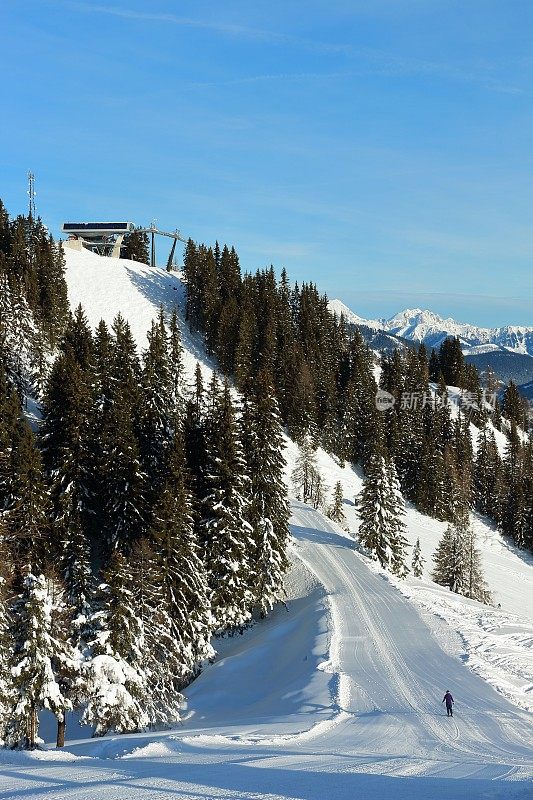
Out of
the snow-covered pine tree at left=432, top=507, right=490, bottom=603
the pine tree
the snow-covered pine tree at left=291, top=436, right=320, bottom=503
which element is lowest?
the snow-covered pine tree at left=432, top=507, right=490, bottom=603

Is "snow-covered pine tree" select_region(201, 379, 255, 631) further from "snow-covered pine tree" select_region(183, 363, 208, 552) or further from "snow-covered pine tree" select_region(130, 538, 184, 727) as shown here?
"snow-covered pine tree" select_region(130, 538, 184, 727)

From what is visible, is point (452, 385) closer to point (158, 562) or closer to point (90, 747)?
point (158, 562)

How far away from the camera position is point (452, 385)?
457ft

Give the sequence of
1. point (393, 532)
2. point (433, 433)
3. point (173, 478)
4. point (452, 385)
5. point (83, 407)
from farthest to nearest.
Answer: point (452, 385) < point (433, 433) < point (393, 532) < point (83, 407) < point (173, 478)

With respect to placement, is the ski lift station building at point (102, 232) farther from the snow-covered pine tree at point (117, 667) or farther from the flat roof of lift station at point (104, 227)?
the snow-covered pine tree at point (117, 667)

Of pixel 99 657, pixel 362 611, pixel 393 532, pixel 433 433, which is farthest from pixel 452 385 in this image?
pixel 99 657

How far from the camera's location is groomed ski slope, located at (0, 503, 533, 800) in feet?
44.9

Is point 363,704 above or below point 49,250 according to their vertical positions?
below

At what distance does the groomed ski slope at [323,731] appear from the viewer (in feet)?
44.9

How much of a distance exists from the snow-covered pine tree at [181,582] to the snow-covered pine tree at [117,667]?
5497mm

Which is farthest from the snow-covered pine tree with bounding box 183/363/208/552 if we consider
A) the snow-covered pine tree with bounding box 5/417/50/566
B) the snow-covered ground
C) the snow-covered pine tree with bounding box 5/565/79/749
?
the snow-covered pine tree with bounding box 5/565/79/749

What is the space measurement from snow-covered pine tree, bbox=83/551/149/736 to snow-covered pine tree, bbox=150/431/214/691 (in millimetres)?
5497

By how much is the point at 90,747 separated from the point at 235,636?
22495 mm

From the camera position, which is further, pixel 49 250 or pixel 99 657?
pixel 49 250
